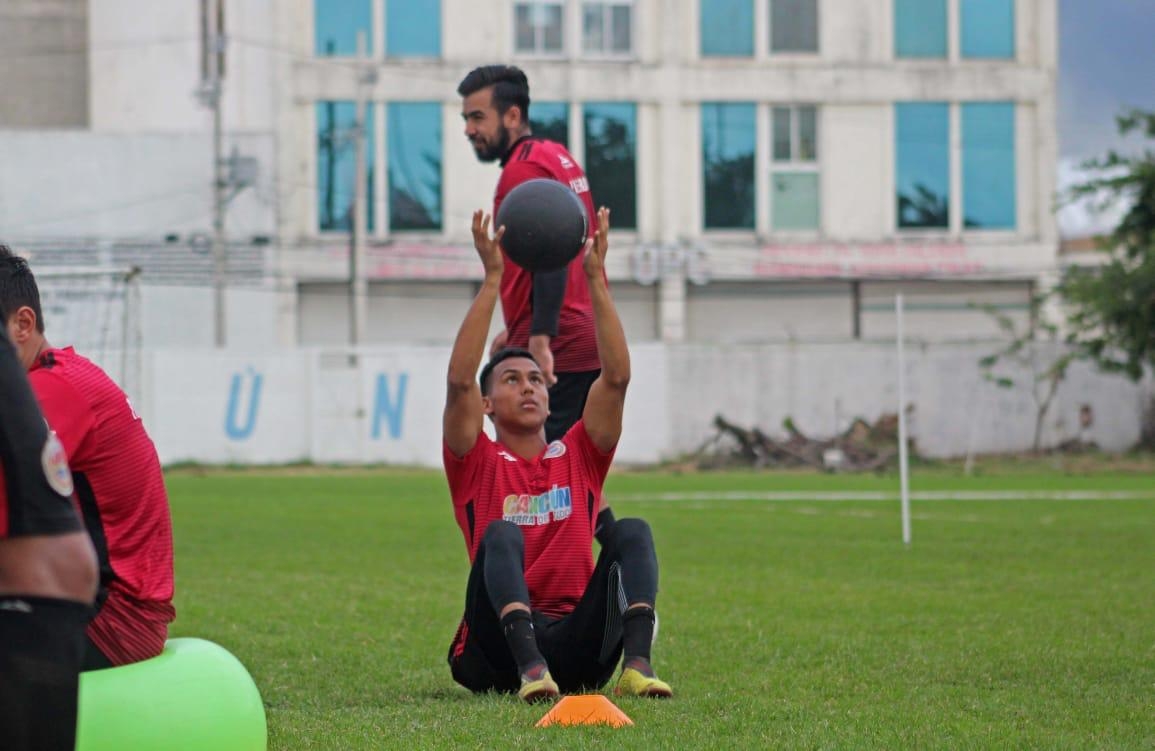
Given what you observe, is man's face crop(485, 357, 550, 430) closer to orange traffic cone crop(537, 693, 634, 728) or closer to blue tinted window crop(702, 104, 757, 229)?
orange traffic cone crop(537, 693, 634, 728)

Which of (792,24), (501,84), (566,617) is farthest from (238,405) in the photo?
(566,617)

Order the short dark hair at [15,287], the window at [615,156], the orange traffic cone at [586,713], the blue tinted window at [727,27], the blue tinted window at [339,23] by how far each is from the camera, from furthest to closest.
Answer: the blue tinted window at [727,27] < the window at [615,156] < the blue tinted window at [339,23] < the orange traffic cone at [586,713] < the short dark hair at [15,287]

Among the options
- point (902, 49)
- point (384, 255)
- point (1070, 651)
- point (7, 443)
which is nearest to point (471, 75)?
point (1070, 651)

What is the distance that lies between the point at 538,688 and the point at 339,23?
38957mm

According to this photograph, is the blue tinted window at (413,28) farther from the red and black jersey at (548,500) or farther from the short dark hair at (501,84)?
the red and black jersey at (548,500)

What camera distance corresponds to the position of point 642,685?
21.0ft

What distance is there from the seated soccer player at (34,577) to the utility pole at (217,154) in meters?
37.4

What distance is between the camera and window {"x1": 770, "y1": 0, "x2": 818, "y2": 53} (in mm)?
44562

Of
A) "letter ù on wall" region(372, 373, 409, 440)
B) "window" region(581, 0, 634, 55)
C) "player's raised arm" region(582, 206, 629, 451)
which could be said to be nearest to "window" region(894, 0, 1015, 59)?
"window" region(581, 0, 634, 55)

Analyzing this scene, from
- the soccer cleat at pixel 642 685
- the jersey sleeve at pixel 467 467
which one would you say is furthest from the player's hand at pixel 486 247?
the soccer cleat at pixel 642 685

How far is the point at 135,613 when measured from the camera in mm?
4988

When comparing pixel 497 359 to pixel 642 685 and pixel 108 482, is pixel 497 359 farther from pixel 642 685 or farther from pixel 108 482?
pixel 108 482

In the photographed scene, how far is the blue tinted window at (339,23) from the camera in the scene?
4338 centimetres

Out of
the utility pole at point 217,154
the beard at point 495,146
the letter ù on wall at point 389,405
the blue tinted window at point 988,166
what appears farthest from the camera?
the blue tinted window at point 988,166
